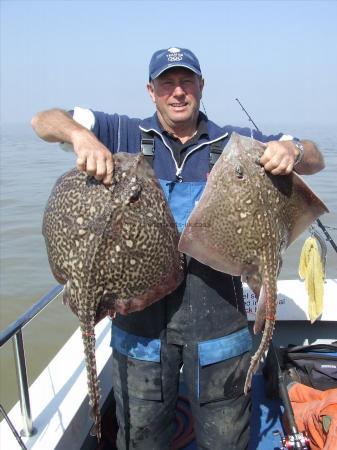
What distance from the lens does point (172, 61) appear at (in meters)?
2.88

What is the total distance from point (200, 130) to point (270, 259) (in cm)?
97

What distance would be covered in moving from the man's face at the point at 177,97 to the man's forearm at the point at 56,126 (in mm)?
611

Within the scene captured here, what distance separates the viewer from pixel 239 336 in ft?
9.73

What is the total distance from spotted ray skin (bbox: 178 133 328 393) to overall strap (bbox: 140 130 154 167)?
549mm

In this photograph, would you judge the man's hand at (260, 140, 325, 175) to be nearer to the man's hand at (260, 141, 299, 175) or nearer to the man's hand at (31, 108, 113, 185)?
the man's hand at (260, 141, 299, 175)

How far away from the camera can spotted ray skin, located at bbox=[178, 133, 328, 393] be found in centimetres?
249

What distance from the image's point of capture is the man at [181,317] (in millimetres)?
2867

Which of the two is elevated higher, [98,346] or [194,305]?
[194,305]

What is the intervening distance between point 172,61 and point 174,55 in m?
0.05

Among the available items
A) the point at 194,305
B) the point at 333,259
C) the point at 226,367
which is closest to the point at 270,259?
the point at 194,305

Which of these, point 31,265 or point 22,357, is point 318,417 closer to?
point 22,357

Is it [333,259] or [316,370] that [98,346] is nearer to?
[316,370]

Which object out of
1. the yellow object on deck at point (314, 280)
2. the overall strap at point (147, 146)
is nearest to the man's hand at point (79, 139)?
the overall strap at point (147, 146)

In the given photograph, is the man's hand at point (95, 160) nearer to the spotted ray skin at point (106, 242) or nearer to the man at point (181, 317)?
the spotted ray skin at point (106, 242)
